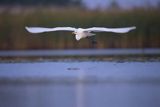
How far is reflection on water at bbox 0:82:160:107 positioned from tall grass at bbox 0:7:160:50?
1431 millimetres

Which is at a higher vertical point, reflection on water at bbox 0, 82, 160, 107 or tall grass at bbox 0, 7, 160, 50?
tall grass at bbox 0, 7, 160, 50

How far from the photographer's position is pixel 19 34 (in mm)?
8453

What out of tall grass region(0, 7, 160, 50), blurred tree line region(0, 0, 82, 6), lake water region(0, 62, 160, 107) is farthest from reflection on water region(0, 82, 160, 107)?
blurred tree line region(0, 0, 82, 6)

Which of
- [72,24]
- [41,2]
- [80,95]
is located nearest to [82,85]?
[80,95]

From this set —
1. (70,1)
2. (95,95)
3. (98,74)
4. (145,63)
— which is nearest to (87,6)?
(70,1)

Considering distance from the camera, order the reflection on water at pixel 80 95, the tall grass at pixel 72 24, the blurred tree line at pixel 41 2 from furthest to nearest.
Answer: the blurred tree line at pixel 41 2 < the tall grass at pixel 72 24 < the reflection on water at pixel 80 95

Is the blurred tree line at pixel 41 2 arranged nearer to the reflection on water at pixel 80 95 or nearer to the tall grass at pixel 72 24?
the tall grass at pixel 72 24

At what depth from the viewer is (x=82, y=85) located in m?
5.91

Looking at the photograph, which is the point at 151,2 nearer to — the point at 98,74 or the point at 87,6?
the point at 87,6

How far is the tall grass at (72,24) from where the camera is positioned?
7.47 metres

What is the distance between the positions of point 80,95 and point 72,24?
2245 millimetres

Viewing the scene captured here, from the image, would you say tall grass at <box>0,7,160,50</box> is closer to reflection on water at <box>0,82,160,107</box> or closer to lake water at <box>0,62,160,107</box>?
lake water at <box>0,62,160,107</box>

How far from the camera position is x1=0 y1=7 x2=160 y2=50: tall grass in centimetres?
747

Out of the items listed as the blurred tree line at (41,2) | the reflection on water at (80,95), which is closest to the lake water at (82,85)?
the reflection on water at (80,95)
